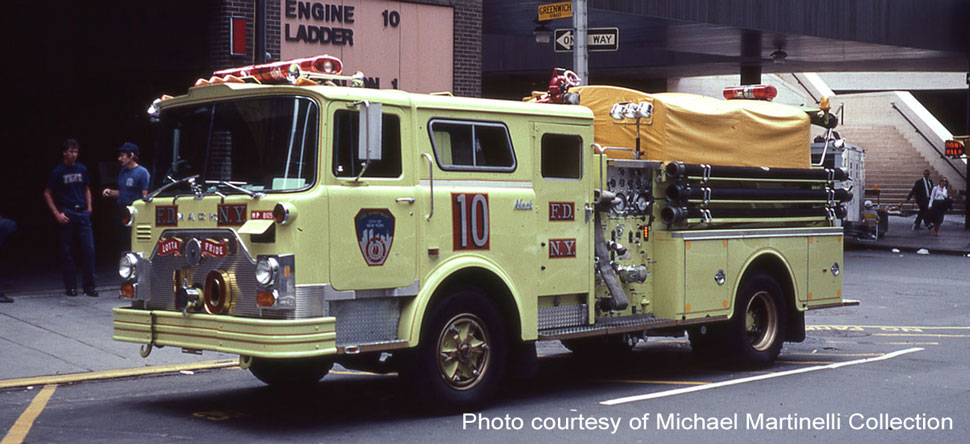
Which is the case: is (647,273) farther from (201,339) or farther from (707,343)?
(201,339)

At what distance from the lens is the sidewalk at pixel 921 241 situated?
29234 mm

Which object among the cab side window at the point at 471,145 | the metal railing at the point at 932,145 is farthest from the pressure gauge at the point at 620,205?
the metal railing at the point at 932,145

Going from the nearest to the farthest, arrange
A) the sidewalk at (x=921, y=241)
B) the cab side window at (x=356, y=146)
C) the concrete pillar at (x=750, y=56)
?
the cab side window at (x=356, y=146) < the concrete pillar at (x=750, y=56) < the sidewalk at (x=921, y=241)

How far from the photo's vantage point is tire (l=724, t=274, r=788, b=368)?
37.5 feet

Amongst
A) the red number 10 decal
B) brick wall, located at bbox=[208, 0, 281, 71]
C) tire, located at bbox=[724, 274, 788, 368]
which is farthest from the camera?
brick wall, located at bbox=[208, 0, 281, 71]

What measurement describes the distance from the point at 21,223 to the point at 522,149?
64.7ft

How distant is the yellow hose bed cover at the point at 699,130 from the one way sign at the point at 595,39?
14.8 feet

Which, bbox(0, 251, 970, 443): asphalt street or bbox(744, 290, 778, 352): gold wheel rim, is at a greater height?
bbox(744, 290, 778, 352): gold wheel rim

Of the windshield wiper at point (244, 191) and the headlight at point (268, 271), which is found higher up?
the windshield wiper at point (244, 191)

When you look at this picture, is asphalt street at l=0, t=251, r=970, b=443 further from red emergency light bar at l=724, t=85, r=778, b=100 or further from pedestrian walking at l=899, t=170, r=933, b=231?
pedestrian walking at l=899, t=170, r=933, b=231

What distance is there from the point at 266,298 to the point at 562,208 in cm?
284

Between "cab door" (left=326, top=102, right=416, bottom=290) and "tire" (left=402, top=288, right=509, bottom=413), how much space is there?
1.56 feet

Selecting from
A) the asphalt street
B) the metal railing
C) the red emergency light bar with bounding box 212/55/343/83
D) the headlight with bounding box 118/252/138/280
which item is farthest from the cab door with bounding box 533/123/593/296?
the metal railing

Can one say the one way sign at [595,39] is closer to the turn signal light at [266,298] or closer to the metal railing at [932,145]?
the turn signal light at [266,298]
